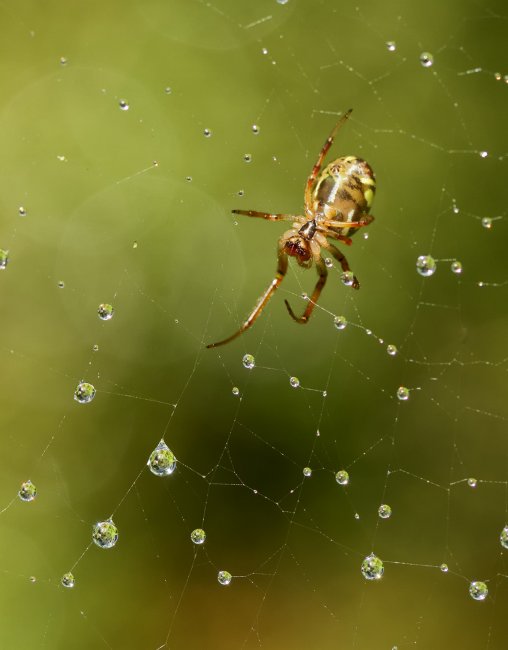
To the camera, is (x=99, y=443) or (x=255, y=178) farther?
(x=255, y=178)

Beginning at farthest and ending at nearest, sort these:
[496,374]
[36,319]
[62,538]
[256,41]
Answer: [256,41] < [496,374] < [36,319] < [62,538]

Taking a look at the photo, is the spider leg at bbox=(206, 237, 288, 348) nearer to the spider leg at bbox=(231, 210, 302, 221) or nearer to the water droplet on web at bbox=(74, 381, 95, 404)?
the spider leg at bbox=(231, 210, 302, 221)

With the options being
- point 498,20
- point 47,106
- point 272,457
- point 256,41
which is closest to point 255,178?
point 256,41

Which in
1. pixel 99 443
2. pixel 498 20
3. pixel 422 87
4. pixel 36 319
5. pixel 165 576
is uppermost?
pixel 498 20

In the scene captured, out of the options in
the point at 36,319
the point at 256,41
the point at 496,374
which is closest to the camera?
the point at 36,319

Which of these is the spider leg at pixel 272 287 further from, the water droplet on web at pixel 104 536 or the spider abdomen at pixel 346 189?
the water droplet on web at pixel 104 536

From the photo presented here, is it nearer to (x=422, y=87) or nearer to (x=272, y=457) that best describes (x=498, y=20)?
(x=422, y=87)

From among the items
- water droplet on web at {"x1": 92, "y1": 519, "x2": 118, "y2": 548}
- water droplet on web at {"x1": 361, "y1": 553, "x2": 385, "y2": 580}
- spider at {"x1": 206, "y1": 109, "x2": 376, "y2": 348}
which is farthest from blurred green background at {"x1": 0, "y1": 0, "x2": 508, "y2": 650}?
water droplet on web at {"x1": 92, "y1": 519, "x2": 118, "y2": 548}
